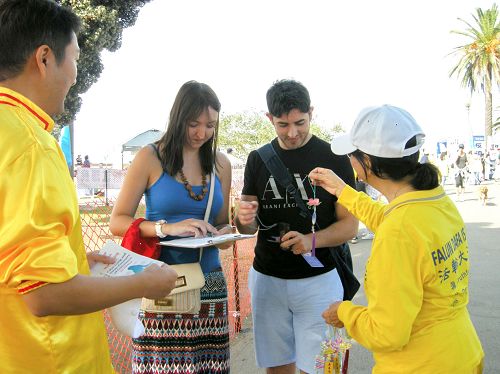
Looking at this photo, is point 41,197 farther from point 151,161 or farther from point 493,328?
point 493,328

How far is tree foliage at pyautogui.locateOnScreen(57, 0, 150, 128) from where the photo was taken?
33.8 ft

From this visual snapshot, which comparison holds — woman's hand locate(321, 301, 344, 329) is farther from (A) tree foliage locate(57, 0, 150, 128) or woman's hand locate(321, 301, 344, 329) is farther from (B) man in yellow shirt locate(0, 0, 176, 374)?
(A) tree foliage locate(57, 0, 150, 128)

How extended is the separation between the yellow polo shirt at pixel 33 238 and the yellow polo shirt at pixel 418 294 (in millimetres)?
1002

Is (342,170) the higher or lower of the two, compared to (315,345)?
higher

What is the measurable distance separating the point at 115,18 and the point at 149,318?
32.9ft

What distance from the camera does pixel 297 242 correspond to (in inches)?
102

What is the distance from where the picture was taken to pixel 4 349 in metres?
1.22

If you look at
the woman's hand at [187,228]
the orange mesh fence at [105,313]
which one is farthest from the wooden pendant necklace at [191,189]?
the orange mesh fence at [105,313]

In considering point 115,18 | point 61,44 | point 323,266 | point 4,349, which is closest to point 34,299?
point 4,349

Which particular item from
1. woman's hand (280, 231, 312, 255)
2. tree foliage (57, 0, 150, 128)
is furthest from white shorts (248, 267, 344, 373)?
tree foliage (57, 0, 150, 128)

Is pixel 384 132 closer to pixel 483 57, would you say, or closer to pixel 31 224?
pixel 31 224

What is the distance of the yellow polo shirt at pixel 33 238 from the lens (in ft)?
3.55

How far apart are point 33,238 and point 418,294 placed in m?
1.25

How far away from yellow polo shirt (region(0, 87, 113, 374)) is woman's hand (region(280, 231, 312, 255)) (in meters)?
1.44
